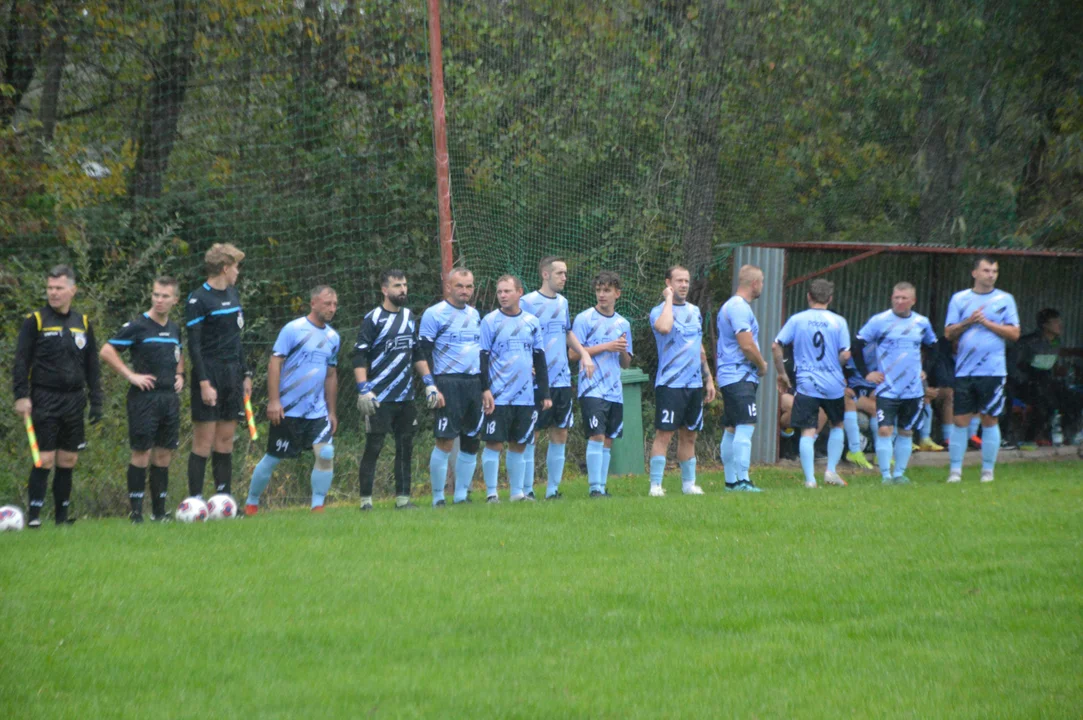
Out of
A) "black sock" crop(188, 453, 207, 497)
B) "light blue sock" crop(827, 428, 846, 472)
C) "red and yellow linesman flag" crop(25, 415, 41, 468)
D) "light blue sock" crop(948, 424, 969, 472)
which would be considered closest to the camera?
"red and yellow linesman flag" crop(25, 415, 41, 468)

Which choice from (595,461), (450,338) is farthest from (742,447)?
(450,338)

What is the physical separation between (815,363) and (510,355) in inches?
123

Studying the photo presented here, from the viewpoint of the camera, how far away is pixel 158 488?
31.7ft

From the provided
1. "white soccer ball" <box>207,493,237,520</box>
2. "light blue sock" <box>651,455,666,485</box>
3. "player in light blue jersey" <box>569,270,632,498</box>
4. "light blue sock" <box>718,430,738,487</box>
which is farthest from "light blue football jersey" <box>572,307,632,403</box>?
"white soccer ball" <box>207,493,237,520</box>

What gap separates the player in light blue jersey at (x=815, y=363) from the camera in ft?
38.9

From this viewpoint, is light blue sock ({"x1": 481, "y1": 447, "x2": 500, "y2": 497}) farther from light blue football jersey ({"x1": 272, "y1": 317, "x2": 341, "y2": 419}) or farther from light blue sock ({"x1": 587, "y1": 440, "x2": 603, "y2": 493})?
light blue football jersey ({"x1": 272, "y1": 317, "x2": 341, "y2": 419})

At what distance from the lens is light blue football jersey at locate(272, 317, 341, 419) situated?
10328 millimetres

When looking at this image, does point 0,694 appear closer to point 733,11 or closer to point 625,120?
point 625,120

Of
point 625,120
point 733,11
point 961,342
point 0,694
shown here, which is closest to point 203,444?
point 0,694

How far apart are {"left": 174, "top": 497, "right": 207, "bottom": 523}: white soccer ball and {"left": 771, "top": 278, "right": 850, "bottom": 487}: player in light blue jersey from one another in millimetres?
5556

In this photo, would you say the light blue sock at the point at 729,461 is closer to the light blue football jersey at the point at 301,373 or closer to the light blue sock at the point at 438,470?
the light blue sock at the point at 438,470

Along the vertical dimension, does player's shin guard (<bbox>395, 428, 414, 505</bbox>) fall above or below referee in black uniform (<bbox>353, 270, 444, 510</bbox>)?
below

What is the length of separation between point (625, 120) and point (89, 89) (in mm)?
7285

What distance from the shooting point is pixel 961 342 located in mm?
12297
